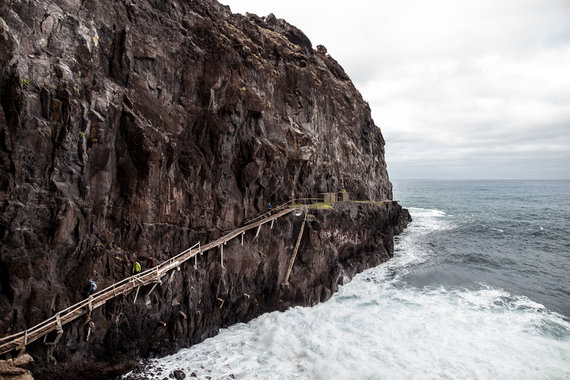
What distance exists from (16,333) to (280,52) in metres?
28.1

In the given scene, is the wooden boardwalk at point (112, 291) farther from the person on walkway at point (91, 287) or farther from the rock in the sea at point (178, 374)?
the rock in the sea at point (178, 374)

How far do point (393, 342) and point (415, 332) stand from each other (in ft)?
6.84

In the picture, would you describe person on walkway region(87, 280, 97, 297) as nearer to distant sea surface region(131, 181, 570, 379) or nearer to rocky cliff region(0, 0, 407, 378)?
rocky cliff region(0, 0, 407, 378)

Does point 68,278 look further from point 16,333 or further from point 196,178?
point 196,178

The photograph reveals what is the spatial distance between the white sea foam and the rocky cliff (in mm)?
1820

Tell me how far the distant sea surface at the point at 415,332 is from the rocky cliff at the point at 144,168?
6.64 ft

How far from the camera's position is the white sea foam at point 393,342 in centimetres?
1590

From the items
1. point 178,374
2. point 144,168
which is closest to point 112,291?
point 178,374

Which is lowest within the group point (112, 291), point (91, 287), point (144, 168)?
point (112, 291)

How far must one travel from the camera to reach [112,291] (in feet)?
50.0

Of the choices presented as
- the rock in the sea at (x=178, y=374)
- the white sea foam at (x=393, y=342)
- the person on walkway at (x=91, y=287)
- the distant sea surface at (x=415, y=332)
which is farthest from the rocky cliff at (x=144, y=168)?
the rock in the sea at (x=178, y=374)

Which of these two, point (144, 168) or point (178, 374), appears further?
point (144, 168)

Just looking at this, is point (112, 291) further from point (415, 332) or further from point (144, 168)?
point (415, 332)

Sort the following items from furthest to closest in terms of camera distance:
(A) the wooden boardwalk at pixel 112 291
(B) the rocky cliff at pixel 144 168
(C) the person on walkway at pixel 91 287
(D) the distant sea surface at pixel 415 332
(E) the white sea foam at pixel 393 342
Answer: (D) the distant sea surface at pixel 415 332
(E) the white sea foam at pixel 393 342
(C) the person on walkway at pixel 91 287
(B) the rocky cliff at pixel 144 168
(A) the wooden boardwalk at pixel 112 291
